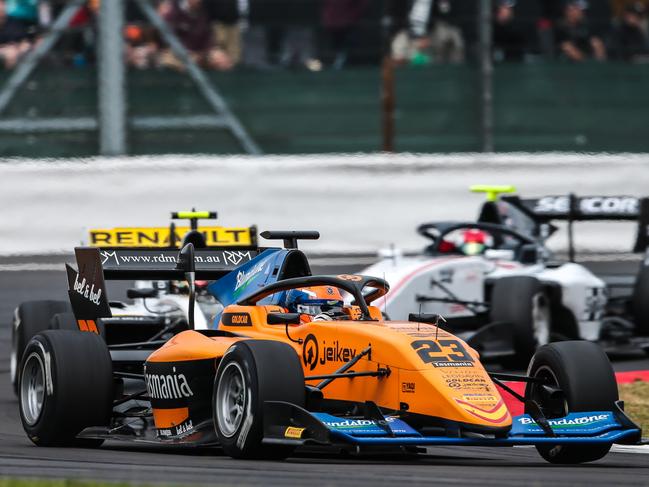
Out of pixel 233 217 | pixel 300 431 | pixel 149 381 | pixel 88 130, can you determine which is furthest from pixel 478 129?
pixel 300 431

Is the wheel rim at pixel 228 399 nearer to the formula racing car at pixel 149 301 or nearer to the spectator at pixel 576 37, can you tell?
the formula racing car at pixel 149 301

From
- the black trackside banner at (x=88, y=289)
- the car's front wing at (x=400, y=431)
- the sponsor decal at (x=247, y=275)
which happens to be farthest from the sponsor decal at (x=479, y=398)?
the black trackside banner at (x=88, y=289)

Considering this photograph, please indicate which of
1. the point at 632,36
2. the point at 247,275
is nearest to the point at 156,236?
the point at 247,275

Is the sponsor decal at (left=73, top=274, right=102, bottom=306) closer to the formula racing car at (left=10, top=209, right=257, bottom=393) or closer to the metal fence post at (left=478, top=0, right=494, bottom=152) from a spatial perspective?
the formula racing car at (left=10, top=209, right=257, bottom=393)

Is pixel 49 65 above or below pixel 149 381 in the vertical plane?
above

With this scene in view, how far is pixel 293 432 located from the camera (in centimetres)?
734

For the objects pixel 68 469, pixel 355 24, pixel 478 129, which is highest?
pixel 355 24

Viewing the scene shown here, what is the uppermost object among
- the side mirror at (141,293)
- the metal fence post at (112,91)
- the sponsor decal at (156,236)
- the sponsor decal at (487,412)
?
the metal fence post at (112,91)

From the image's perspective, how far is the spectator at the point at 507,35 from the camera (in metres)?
17.3

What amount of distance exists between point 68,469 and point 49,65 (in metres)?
9.83

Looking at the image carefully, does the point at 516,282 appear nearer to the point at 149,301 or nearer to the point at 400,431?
the point at 149,301

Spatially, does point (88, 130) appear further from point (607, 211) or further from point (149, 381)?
point (149, 381)

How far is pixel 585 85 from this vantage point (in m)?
17.8

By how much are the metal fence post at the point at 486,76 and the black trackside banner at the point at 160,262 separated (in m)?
7.79
